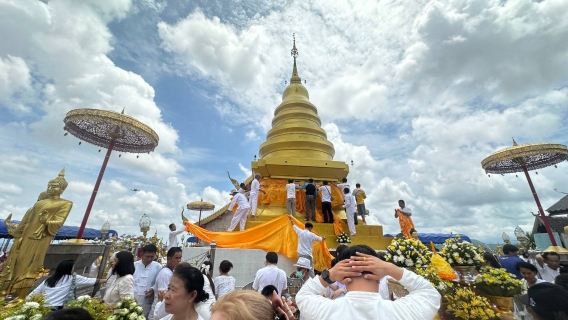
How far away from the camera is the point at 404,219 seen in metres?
11.2

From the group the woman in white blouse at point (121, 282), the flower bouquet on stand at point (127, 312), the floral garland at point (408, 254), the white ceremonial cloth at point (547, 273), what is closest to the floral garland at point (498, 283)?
the floral garland at point (408, 254)

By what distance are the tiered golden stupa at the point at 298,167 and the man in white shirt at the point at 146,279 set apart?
6.74 meters

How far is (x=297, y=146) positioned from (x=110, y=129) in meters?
10.0

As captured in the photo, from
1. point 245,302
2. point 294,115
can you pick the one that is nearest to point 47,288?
point 245,302

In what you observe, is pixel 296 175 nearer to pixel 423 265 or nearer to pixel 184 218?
pixel 184 218

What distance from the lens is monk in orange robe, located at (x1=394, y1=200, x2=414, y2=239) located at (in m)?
11.0

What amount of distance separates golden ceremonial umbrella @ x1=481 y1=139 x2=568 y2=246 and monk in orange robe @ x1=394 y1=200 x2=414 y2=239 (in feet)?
31.8

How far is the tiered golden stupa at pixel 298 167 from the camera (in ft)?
37.4

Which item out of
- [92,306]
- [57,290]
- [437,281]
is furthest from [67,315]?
[437,281]

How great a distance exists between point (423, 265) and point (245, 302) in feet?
11.6

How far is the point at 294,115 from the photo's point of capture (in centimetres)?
1777

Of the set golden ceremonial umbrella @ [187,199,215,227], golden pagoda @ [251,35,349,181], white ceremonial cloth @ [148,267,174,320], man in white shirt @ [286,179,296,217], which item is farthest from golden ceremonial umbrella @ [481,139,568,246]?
golden ceremonial umbrella @ [187,199,215,227]

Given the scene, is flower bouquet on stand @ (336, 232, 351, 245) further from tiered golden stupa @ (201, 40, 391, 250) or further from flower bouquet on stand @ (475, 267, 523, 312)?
flower bouquet on stand @ (475, 267, 523, 312)

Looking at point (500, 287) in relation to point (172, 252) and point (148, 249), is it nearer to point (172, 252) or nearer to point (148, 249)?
point (172, 252)
